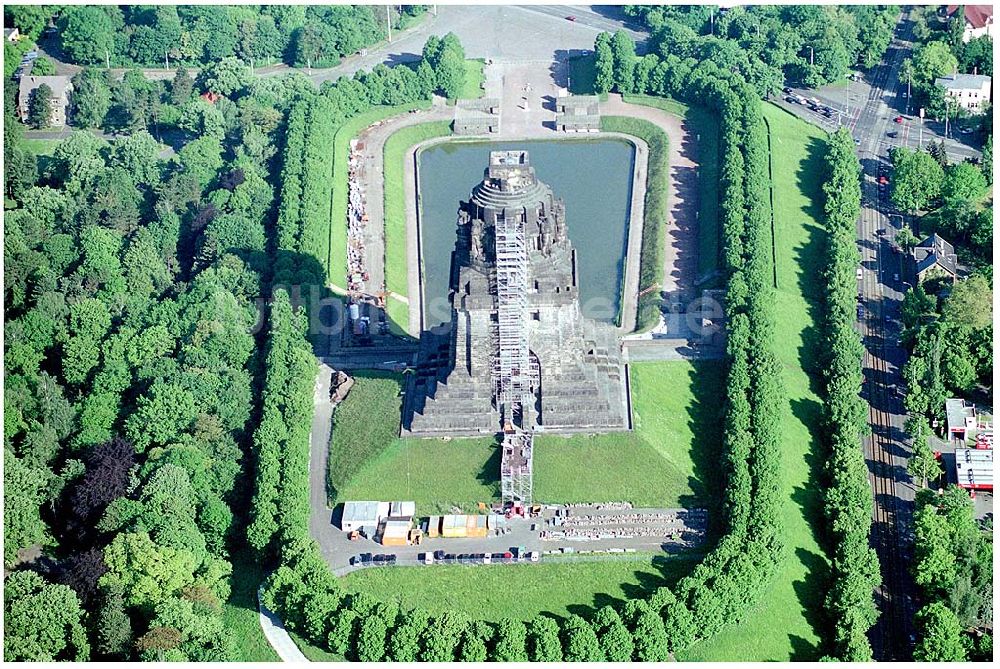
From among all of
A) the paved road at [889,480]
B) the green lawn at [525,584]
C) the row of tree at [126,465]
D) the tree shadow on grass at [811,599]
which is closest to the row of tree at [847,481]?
the tree shadow on grass at [811,599]

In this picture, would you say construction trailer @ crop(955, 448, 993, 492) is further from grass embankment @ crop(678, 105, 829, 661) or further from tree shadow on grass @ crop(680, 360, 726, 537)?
tree shadow on grass @ crop(680, 360, 726, 537)

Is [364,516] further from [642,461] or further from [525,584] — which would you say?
[642,461]

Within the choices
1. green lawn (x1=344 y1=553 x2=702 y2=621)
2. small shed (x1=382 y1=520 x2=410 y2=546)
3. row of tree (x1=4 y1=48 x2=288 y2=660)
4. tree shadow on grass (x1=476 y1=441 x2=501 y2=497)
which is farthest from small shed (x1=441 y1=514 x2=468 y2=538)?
row of tree (x1=4 y1=48 x2=288 y2=660)

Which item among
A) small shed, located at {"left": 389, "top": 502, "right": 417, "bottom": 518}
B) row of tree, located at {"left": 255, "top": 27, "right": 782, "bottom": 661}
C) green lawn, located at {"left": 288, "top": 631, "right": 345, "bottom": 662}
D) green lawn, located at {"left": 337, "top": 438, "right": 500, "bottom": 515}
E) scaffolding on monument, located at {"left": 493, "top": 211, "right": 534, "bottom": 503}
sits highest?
scaffolding on monument, located at {"left": 493, "top": 211, "right": 534, "bottom": 503}

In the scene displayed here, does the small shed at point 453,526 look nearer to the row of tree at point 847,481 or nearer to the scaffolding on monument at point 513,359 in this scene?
the scaffolding on monument at point 513,359

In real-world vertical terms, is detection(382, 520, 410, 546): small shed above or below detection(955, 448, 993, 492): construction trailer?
below

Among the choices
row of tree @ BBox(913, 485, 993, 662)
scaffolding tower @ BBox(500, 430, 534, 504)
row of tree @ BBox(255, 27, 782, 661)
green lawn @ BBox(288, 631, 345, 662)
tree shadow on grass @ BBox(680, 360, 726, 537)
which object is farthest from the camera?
scaffolding tower @ BBox(500, 430, 534, 504)
